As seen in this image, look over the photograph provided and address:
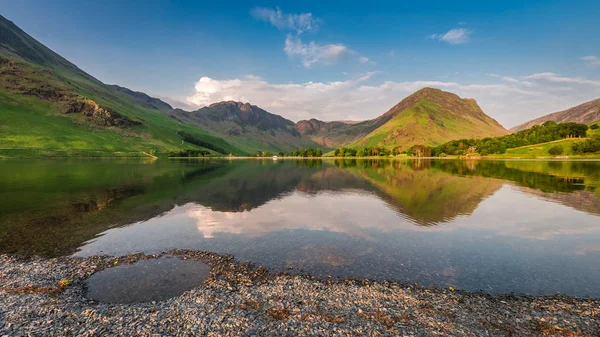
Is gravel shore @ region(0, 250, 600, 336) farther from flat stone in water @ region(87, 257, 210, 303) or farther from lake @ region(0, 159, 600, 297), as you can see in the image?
lake @ region(0, 159, 600, 297)

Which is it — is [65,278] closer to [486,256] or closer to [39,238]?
[39,238]

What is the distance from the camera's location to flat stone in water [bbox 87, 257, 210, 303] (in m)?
21.5

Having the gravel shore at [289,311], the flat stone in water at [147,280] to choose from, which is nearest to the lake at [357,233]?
the gravel shore at [289,311]

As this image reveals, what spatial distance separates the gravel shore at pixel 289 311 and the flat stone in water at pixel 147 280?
1149 mm

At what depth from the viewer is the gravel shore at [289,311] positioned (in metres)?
16.7

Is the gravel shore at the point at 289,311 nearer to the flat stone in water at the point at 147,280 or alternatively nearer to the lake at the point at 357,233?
the flat stone in water at the point at 147,280

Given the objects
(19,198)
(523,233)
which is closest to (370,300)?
(523,233)

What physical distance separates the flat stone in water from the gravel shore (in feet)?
3.77

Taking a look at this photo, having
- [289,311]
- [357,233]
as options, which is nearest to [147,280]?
[289,311]

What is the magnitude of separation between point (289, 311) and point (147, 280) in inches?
539

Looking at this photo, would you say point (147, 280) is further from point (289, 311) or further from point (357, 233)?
point (357, 233)

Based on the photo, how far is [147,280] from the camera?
24.0 m

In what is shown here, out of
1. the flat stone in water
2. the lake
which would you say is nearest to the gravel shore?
the flat stone in water

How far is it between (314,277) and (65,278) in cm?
2182
